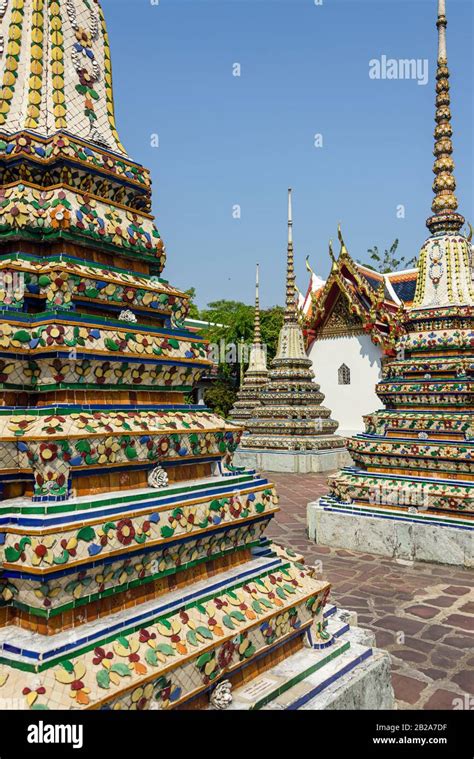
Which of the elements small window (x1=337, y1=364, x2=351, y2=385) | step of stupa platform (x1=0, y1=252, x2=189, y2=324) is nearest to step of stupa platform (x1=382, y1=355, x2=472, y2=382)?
step of stupa platform (x1=0, y1=252, x2=189, y2=324)

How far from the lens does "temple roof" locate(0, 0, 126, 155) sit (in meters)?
3.89

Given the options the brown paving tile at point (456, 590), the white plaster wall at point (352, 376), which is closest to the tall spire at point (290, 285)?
the white plaster wall at point (352, 376)

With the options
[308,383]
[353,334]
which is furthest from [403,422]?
[353,334]

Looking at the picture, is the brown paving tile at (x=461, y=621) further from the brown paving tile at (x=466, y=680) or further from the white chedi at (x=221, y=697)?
the white chedi at (x=221, y=697)

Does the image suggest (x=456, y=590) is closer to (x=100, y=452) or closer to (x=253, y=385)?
(x=100, y=452)

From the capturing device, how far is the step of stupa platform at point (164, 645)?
2508mm

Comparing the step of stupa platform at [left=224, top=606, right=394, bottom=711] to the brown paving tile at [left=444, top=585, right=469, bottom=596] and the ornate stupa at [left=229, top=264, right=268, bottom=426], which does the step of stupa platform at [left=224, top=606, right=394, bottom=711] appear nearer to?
the brown paving tile at [left=444, top=585, right=469, bottom=596]

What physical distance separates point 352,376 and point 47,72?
1957 cm

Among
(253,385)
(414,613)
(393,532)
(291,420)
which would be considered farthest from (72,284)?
(253,385)

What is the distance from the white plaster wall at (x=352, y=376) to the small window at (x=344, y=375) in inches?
5.3

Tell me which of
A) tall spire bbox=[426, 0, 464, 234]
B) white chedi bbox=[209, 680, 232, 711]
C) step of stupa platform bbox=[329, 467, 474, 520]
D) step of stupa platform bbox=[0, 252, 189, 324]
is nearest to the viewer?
white chedi bbox=[209, 680, 232, 711]

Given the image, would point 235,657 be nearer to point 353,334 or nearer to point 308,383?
point 308,383
